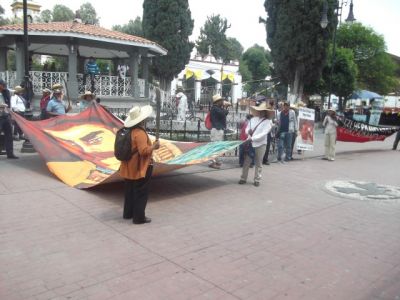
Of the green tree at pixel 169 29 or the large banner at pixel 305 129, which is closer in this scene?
the large banner at pixel 305 129

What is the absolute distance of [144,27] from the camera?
28.2m

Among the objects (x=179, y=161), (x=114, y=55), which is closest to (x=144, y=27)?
(x=114, y=55)

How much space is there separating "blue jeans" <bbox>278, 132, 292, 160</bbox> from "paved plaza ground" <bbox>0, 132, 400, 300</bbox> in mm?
3149

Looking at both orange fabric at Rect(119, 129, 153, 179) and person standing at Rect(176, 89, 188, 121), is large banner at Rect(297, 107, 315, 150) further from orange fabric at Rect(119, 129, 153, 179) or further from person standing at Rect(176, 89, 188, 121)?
orange fabric at Rect(119, 129, 153, 179)

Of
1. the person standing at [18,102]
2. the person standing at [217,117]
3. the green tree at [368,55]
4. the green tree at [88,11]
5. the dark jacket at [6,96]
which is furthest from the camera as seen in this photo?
the green tree at [88,11]

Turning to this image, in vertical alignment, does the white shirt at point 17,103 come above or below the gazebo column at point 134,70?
below

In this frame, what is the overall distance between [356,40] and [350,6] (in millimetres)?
18044

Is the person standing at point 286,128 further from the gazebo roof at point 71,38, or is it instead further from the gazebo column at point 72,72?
the gazebo column at point 72,72

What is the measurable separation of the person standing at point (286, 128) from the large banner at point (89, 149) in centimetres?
327

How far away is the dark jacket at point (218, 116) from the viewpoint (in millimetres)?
9383

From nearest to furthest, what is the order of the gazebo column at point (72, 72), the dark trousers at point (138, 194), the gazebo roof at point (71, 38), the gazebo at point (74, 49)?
the dark trousers at point (138, 194) < the gazebo roof at point (71, 38) < the gazebo at point (74, 49) < the gazebo column at point (72, 72)

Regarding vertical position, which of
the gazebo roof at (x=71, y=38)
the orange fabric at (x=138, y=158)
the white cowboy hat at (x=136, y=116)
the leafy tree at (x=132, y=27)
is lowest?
the orange fabric at (x=138, y=158)

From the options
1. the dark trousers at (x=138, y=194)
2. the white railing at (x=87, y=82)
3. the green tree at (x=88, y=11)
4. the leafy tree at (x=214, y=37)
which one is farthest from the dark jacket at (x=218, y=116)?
the leafy tree at (x=214, y=37)

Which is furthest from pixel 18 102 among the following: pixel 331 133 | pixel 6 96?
pixel 331 133
